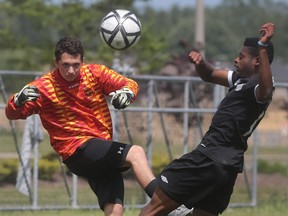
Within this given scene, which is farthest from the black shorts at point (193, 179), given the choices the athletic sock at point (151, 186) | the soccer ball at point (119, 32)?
the soccer ball at point (119, 32)

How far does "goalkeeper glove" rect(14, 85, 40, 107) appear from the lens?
25.8ft

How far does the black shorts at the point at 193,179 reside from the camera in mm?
7750

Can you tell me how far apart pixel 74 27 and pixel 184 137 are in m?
14.7

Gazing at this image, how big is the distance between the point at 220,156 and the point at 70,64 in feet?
5.10

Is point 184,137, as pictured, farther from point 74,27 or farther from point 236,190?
point 74,27

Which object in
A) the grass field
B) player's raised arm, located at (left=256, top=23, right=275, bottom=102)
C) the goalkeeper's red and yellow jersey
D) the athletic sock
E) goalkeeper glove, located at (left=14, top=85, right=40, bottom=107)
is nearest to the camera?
player's raised arm, located at (left=256, top=23, right=275, bottom=102)

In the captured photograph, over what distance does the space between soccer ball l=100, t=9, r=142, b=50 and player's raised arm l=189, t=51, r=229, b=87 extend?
157 cm

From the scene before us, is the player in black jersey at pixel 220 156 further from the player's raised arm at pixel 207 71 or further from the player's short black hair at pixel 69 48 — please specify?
the player's short black hair at pixel 69 48

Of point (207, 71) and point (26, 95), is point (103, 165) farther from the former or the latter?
point (207, 71)

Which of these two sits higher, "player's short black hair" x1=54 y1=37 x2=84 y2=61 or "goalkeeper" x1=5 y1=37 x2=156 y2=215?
"player's short black hair" x1=54 y1=37 x2=84 y2=61

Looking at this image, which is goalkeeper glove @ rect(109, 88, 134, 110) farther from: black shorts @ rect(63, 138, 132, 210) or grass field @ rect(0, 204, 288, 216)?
grass field @ rect(0, 204, 288, 216)

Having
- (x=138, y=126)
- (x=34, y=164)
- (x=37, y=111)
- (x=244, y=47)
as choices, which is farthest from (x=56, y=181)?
(x=244, y=47)

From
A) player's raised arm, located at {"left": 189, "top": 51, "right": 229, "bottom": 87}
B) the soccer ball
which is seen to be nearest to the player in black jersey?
player's raised arm, located at {"left": 189, "top": 51, "right": 229, "bottom": 87}

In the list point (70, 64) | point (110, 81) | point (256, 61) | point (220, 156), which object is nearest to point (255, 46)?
point (256, 61)
